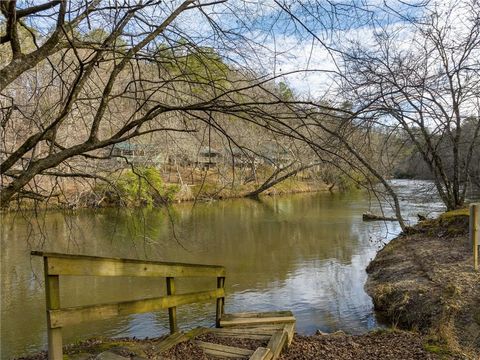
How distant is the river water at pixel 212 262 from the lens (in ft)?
25.2

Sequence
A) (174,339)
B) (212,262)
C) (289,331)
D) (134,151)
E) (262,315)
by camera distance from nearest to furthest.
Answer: (174,339) < (289,331) < (262,315) < (134,151) < (212,262)

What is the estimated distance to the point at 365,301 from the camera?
9.22m

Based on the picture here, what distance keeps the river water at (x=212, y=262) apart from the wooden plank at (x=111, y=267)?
0.34 metres

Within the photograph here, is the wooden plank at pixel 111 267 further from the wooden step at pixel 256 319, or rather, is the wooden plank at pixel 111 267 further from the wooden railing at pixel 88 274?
the wooden step at pixel 256 319

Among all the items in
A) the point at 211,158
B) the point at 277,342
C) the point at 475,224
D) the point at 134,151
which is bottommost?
the point at 277,342

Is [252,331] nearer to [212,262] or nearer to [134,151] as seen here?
[134,151]

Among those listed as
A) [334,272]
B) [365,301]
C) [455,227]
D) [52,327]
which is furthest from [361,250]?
[52,327]

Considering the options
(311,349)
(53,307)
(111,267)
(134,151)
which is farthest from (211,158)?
(134,151)

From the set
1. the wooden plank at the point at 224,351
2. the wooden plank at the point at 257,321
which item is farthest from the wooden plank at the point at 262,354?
the wooden plank at the point at 257,321

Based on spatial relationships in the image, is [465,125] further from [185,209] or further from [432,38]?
[185,209]

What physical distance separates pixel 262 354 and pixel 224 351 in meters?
0.44

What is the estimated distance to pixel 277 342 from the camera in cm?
455

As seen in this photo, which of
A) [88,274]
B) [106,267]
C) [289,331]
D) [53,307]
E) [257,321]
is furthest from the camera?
[257,321]

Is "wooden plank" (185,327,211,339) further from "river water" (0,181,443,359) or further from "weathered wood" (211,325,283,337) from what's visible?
"river water" (0,181,443,359)
